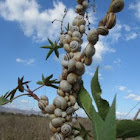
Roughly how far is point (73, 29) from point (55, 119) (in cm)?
24

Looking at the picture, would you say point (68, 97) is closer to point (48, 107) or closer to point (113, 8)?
point (48, 107)

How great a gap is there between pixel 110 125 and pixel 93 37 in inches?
9.1

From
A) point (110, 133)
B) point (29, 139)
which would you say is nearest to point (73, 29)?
point (110, 133)

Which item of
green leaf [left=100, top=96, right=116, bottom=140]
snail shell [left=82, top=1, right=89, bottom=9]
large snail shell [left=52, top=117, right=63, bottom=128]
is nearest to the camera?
green leaf [left=100, top=96, right=116, bottom=140]

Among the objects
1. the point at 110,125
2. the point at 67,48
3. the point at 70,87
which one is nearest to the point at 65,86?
the point at 70,87

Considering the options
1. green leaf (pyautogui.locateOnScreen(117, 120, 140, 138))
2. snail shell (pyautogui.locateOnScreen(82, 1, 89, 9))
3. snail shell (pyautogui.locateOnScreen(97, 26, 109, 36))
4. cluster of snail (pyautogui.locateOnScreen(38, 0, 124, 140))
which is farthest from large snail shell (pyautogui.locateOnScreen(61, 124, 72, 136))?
snail shell (pyautogui.locateOnScreen(82, 1, 89, 9))

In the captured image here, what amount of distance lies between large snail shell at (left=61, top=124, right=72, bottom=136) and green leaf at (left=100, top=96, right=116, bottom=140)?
0.20 m

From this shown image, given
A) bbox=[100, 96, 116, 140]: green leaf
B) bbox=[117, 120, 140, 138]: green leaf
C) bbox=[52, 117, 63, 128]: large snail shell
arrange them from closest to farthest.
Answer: bbox=[100, 96, 116, 140]: green leaf
bbox=[117, 120, 140, 138]: green leaf
bbox=[52, 117, 63, 128]: large snail shell

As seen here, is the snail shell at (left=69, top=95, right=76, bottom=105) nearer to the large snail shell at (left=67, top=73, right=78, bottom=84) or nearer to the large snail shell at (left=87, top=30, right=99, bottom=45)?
the large snail shell at (left=67, top=73, right=78, bottom=84)

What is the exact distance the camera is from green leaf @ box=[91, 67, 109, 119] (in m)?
0.48

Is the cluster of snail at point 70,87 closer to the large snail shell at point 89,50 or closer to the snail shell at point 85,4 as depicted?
the large snail shell at point 89,50

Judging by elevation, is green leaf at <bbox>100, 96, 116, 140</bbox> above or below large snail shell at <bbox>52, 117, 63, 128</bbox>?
below

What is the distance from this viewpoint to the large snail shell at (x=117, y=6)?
1.51ft

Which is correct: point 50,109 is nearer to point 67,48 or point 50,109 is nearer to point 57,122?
point 57,122
